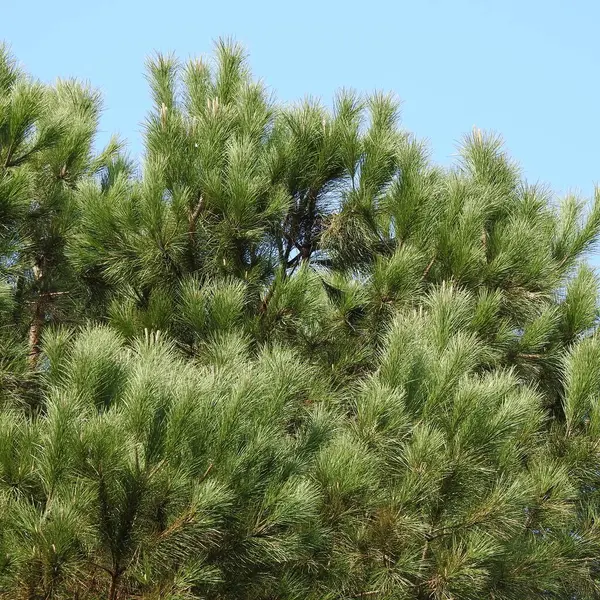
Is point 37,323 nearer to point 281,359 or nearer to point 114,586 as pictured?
point 281,359

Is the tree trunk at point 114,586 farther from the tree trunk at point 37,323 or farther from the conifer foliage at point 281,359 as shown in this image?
the tree trunk at point 37,323

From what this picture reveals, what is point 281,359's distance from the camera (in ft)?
13.4

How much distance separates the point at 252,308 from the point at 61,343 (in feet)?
3.30

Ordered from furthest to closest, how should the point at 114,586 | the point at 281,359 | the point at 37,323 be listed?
the point at 37,323, the point at 281,359, the point at 114,586

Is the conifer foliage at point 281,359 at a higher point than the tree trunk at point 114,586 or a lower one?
higher

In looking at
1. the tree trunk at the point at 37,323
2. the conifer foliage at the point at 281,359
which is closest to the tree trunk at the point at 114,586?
the conifer foliage at the point at 281,359

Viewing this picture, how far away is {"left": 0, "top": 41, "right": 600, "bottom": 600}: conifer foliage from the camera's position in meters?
3.63

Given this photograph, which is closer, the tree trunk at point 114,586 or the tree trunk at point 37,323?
the tree trunk at point 114,586

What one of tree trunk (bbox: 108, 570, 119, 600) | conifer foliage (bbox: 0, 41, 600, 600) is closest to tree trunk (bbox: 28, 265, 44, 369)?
conifer foliage (bbox: 0, 41, 600, 600)

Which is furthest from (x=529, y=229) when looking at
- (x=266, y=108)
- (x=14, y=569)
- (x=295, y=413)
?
(x=14, y=569)

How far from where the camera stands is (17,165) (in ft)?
17.1

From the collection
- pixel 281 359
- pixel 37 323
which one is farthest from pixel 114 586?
pixel 37 323

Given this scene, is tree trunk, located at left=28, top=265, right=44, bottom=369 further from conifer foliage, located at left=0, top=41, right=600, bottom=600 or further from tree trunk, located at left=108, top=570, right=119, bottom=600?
tree trunk, located at left=108, top=570, right=119, bottom=600

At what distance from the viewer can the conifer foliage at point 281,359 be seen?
3.63 meters
